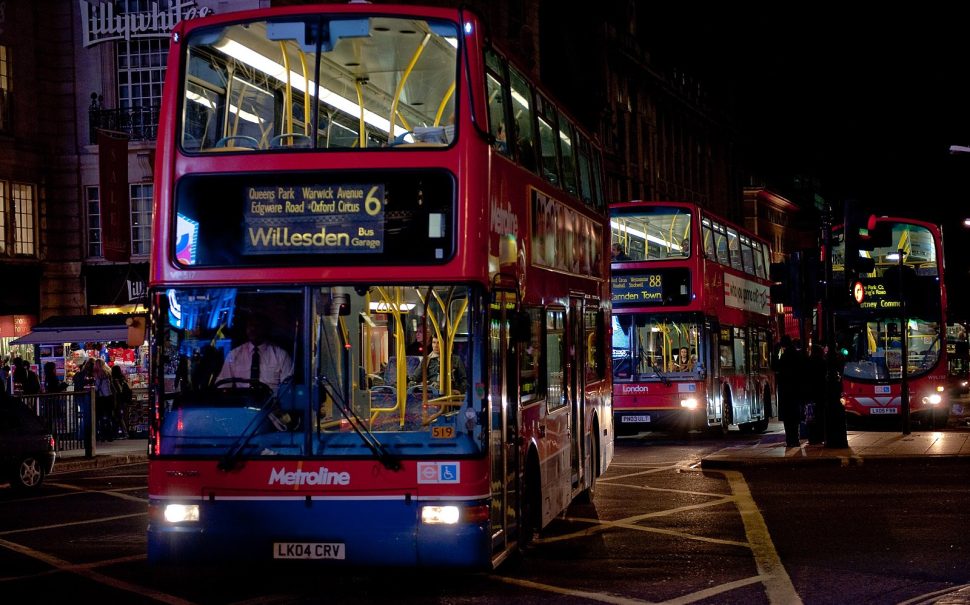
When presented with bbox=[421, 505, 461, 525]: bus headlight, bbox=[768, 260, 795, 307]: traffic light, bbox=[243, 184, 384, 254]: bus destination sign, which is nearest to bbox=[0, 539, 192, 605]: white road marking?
bbox=[421, 505, 461, 525]: bus headlight

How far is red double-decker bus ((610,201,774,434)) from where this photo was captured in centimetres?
2717

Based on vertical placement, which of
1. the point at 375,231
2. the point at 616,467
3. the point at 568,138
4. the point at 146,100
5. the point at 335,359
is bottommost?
the point at 616,467

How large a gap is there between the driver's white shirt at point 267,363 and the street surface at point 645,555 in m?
1.27

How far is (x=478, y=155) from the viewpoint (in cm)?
995

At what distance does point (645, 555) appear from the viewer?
11.9 metres

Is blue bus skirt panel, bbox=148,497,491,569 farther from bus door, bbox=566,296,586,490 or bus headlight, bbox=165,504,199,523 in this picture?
bus door, bbox=566,296,586,490

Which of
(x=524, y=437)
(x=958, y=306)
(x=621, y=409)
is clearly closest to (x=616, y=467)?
(x=621, y=409)

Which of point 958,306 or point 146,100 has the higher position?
point 146,100

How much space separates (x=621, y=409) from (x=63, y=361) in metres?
14.1

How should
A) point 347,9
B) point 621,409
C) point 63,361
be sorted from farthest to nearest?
point 63,361
point 621,409
point 347,9

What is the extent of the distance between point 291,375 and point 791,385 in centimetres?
1511

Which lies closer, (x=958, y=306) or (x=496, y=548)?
(x=496, y=548)

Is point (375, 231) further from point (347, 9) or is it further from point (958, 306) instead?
point (958, 306)

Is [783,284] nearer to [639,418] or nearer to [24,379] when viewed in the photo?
[639,418]
